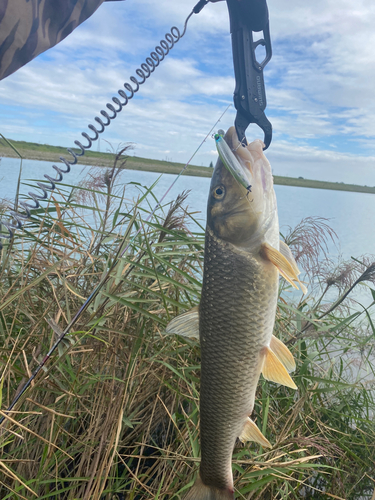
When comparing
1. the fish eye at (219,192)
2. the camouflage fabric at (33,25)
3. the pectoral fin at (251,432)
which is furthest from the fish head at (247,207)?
the camouflage fabric at (33,25)

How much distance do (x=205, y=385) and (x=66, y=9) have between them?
56.5 inches

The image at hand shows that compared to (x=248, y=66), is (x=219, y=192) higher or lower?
lower

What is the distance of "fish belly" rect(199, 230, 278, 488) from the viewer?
1.17 m

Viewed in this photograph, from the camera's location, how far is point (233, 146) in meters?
1.13

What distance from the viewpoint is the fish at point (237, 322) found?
117 cm

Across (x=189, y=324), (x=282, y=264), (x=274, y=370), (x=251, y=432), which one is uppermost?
(x=282, y=264)

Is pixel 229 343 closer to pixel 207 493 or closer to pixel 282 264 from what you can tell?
pixel 282 264

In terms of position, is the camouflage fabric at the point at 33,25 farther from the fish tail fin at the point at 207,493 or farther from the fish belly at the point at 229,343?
the fish tail fin at the point at 207,493

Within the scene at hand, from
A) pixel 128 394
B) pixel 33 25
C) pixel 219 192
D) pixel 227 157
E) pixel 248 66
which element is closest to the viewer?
pixel 227 157

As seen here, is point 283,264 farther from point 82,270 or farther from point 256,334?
point 82,270

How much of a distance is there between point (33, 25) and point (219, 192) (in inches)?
33.4

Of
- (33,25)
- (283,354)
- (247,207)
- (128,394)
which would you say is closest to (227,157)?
(247,207)

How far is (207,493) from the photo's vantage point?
4.00ft

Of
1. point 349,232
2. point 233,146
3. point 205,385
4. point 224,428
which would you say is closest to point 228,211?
point 233,146
